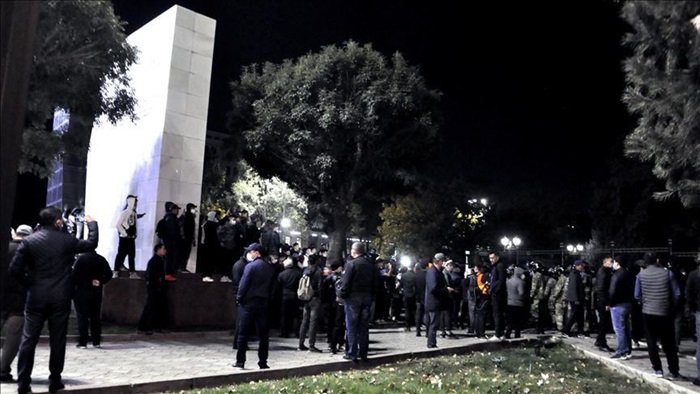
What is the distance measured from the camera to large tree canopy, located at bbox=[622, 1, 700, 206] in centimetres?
570

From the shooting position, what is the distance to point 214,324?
43.3 ft

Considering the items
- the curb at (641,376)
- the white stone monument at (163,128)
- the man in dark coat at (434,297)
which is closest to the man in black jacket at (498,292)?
the man in dark coat at (434,297)

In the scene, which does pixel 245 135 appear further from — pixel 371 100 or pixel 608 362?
pixel 608 362

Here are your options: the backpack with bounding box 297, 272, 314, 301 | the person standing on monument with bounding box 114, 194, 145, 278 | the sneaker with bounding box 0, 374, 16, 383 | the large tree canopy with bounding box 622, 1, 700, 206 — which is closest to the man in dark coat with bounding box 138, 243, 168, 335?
the person standing on monument with bounding box 114, 194, 145, 278

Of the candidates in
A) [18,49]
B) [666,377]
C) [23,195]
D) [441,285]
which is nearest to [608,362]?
[666,377]

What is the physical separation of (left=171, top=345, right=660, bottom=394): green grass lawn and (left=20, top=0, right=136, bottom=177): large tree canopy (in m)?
8.48

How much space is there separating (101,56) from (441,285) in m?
9.70

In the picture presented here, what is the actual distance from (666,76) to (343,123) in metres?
19.3

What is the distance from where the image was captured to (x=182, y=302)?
12664 mm

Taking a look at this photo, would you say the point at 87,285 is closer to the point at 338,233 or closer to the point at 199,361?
the point at 199,361

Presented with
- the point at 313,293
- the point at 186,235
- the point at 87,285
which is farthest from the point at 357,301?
the point at 186,235

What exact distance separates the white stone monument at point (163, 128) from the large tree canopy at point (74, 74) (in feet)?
2.85

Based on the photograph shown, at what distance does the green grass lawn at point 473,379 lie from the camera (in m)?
7.62

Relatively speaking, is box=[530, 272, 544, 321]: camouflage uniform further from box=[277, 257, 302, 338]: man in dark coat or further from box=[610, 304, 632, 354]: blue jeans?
box=[277, 257, 302, 338]: man in dark coat
